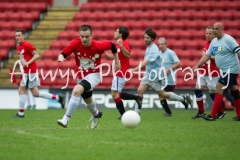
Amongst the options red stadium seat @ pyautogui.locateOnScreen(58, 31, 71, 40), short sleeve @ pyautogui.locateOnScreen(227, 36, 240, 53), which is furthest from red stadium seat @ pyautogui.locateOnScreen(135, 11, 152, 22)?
short sleeve @ pyautogui.locateOnScreen(227, 36, 240, 53)

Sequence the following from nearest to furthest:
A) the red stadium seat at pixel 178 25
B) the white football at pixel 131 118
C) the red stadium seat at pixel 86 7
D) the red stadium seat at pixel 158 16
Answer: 1. the white football at pixel 131 118
2. the red stadium seat at pixel 178 25
3. the red stadium seat at pixel 158 16
4. the red stadium seat at pixel 86 7

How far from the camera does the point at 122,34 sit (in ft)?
39.6

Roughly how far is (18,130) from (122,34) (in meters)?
4.12

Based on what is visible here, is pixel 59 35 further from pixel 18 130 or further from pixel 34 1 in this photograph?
pixel 18 130

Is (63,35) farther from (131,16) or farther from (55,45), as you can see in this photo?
(131,16)

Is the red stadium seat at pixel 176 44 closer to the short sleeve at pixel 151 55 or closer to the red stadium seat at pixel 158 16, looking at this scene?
the red stadium seat at pixel 158 16

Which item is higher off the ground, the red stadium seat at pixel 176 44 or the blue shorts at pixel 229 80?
the blue shorts at pixel 229 80

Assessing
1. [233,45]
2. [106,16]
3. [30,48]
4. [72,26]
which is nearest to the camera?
[233,45]

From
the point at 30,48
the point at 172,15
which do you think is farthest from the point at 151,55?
the point at 172,15

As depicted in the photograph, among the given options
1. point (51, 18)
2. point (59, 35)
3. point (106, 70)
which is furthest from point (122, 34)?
point (51, 18)

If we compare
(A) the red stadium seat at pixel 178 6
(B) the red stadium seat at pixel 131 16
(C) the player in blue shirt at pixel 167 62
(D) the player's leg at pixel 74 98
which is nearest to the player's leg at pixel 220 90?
(C) the player in blue shirt at pixel 167 62

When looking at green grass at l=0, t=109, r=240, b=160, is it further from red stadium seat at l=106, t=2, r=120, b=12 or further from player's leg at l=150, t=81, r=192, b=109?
red stadium seat at l=106, t=2, r=120, b=12

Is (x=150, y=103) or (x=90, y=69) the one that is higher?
(x=90, y=69)

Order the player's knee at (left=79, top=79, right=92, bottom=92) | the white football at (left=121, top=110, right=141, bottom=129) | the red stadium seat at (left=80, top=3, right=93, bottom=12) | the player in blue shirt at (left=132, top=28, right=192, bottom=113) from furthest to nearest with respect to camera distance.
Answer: the red stadium seat at (left=80, top=3, right=93, bottom=12)
the player in blue shirt at (left=132, top=28, right=192, bottom=113)
the player's knee at (left=79, top=79, right=92, bottom=92)
the white football at (left=121, top=110, right=141, bottom=129)
